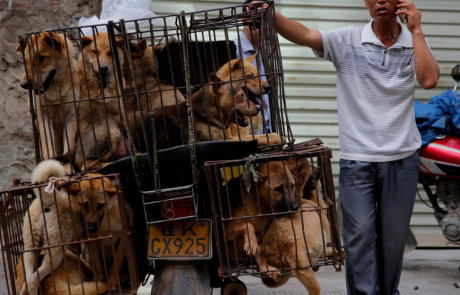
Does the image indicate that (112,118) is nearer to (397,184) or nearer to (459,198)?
(397,184)

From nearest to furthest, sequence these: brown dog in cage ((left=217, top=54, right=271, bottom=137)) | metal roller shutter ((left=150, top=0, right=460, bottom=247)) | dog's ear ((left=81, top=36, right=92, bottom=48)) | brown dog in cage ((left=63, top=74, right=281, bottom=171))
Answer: brown dog in cage ((left=63, top=74, right=281, bottom=171)) < brown dog in cage ((left=217, top=54, right=271, bottom=137)) < dog's ear ((left=81, top=36, right=92, bottom=48)) < metal roller shutter ((left=150, top=0, right=460, bottom=247))

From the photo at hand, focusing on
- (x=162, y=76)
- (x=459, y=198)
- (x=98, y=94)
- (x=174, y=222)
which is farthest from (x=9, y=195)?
(x=459, y=198)

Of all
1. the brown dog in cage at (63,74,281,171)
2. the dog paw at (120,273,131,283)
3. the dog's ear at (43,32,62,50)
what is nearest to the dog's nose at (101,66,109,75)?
the dog's ear at (43,32,62,50)

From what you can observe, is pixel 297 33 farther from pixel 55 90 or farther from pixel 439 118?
pixel 439 118

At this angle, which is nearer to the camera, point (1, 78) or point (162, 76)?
point (162, 76)

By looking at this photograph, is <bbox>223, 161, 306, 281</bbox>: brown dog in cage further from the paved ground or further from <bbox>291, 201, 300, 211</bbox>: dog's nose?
the paved ground

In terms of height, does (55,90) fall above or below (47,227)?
above

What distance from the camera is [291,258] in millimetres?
2645

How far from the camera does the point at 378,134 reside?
279 cm

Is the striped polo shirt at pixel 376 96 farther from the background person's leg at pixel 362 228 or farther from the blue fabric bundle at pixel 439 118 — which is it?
the blue fabric bundle at pixel 439 118

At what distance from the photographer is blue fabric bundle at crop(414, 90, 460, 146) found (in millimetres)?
4410

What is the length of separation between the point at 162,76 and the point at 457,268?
4.05 meters

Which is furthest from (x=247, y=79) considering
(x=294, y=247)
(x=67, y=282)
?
(x=67, y=282)

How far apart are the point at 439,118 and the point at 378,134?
202 centimetres
